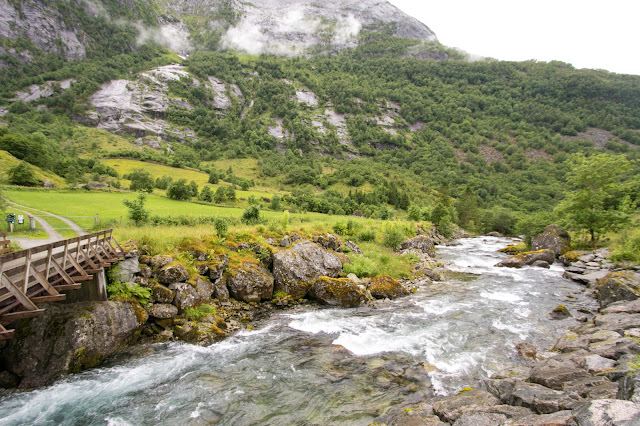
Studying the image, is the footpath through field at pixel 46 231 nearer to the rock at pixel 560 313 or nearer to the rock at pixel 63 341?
the rock at pixel 63 341

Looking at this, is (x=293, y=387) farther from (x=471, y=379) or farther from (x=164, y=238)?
(x=164, y=238)

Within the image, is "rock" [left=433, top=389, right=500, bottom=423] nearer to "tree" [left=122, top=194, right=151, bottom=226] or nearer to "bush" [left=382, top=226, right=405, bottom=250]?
"tree" [left=122, top=194, right=151, bottom=226]

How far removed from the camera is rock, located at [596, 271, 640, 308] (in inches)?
717

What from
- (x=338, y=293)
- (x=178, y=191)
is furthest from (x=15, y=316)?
(x=178, y=191)

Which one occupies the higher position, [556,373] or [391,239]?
[556,373]

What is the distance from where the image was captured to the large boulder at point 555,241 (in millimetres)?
36875

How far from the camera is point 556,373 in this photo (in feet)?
31.9

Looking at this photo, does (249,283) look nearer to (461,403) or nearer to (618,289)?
(461,403)

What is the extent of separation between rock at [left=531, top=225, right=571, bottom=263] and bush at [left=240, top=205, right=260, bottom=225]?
37.2 m

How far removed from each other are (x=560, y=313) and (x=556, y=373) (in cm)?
1131

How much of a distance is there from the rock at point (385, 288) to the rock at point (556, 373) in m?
12.0

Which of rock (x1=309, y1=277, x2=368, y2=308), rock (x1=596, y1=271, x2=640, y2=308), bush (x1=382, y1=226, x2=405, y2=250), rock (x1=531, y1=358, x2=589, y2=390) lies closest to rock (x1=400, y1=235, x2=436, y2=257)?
bush (x1=382, y1=226, x2=405, y2=250)

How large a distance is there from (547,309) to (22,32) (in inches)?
11632

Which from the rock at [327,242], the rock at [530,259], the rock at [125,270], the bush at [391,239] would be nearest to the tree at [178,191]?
the rock at [327,242]
